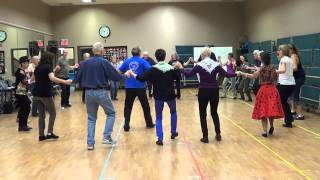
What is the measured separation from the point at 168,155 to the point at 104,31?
576 inches

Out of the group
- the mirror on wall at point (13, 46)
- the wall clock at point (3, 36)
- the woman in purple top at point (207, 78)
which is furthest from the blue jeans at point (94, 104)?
the wall clock at point (3, 36)

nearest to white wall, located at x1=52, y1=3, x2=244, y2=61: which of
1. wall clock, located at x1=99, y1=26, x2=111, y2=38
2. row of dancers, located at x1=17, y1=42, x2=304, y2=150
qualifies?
wall clock, located at x1=99, y1=26, x2=111, y2=38

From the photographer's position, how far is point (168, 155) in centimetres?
581

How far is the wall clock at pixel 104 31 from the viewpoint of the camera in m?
19.7

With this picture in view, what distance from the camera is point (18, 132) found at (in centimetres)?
810

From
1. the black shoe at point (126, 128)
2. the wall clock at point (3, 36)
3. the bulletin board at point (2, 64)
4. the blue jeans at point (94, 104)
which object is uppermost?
the wall clock at point (3, 36)

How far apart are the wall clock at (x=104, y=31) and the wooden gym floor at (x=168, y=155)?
11.6 meters

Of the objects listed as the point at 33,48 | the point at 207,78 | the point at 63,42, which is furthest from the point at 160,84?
the point at 63,42

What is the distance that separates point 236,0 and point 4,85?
11.8 m

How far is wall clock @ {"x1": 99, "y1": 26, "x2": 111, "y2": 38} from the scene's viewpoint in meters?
19.7

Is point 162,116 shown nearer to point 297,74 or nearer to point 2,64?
point 297,74

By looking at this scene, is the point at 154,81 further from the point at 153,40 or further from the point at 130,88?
the point at 153,40

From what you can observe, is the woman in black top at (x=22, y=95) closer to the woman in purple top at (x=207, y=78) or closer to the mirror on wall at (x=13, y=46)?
the woman in purple top at (x=207, y=78)

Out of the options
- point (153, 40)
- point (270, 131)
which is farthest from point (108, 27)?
point (270, 131)
